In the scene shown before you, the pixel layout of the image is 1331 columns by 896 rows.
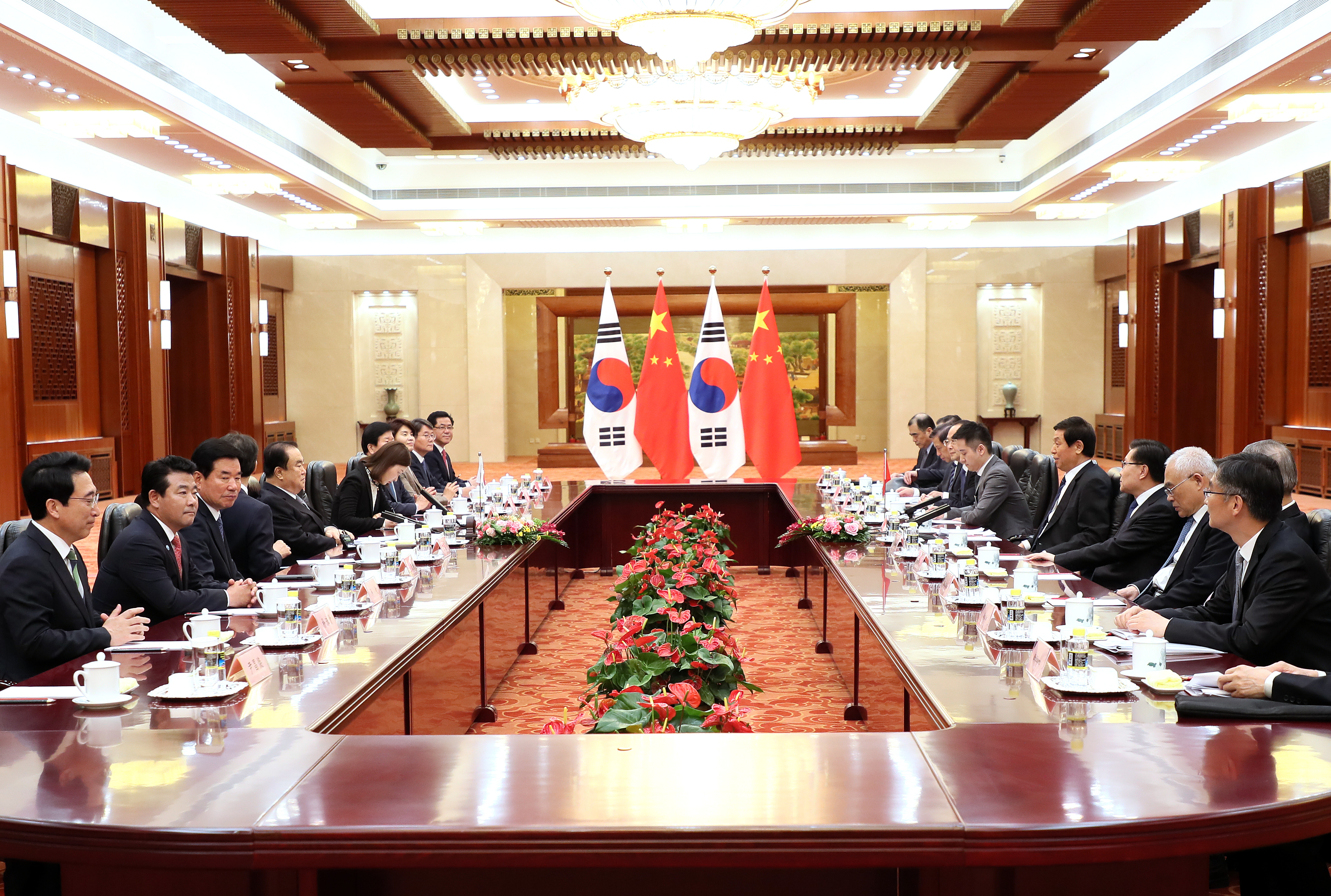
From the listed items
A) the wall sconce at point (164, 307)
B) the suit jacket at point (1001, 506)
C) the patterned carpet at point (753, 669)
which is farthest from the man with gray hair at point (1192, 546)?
the wall sconce at point (164, 307)

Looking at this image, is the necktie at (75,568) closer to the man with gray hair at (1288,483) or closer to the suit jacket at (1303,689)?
→ the suit jacket at (1303,689)

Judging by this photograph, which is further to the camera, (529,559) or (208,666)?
(529,559)

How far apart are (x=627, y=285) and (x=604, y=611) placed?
9659 mm

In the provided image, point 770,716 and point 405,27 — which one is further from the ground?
point 405,27

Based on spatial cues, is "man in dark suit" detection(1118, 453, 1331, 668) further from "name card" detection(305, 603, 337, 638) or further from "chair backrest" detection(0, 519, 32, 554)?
"chair backrest" detection(0, 519, 32, 554)

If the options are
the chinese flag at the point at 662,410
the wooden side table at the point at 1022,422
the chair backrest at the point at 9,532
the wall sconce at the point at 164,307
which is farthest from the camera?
the wooden side table at the point at 1022,422

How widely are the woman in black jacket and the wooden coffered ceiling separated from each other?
114 inches

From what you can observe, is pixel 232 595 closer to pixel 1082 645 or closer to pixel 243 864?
pixel 243 864

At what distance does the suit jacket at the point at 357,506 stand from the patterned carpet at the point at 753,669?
3.73 feet

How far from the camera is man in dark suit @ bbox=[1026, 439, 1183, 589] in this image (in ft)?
14.2

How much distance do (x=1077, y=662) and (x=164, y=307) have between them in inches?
414

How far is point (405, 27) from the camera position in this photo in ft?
24.4

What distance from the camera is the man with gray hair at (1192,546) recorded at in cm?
349

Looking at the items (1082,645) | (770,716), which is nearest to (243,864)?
(1082,645)
